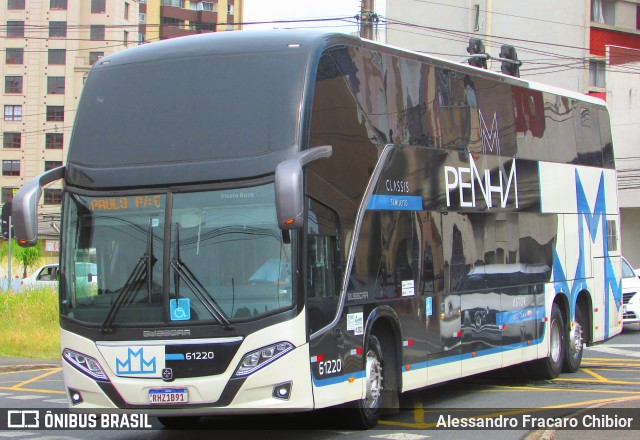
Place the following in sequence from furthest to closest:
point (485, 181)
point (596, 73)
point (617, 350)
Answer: point (596, 73) < point (617, 350) < point (485, 181)

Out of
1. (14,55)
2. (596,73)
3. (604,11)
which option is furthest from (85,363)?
(14,55)

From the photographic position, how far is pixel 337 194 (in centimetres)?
1026

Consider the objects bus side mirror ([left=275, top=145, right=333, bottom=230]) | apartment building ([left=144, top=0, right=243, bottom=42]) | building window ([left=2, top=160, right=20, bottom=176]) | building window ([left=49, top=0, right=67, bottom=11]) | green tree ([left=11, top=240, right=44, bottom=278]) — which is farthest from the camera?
apartment building ([left=144, top=0, right=243, bottom=42])

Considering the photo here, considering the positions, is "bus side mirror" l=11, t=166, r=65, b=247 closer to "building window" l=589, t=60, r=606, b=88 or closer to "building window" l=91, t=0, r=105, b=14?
"building window" l=589, t=60, r=606, b=88

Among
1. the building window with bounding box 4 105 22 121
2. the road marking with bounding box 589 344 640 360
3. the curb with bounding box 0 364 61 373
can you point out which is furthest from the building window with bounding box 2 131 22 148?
the road marking with bounding box 589 344 640 360

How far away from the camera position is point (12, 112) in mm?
99062

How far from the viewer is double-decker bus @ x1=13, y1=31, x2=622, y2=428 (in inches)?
370

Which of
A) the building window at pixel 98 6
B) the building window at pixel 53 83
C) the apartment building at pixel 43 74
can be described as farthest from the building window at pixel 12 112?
the building window at pixel 98 6

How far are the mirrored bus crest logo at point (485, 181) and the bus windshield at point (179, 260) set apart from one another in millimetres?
3919

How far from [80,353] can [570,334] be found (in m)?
9.21

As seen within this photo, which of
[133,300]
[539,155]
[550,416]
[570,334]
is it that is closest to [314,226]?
[133,300]

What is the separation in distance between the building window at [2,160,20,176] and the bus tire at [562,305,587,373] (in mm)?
88419

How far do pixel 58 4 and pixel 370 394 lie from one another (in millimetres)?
93221

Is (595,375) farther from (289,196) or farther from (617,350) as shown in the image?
(289,196)
